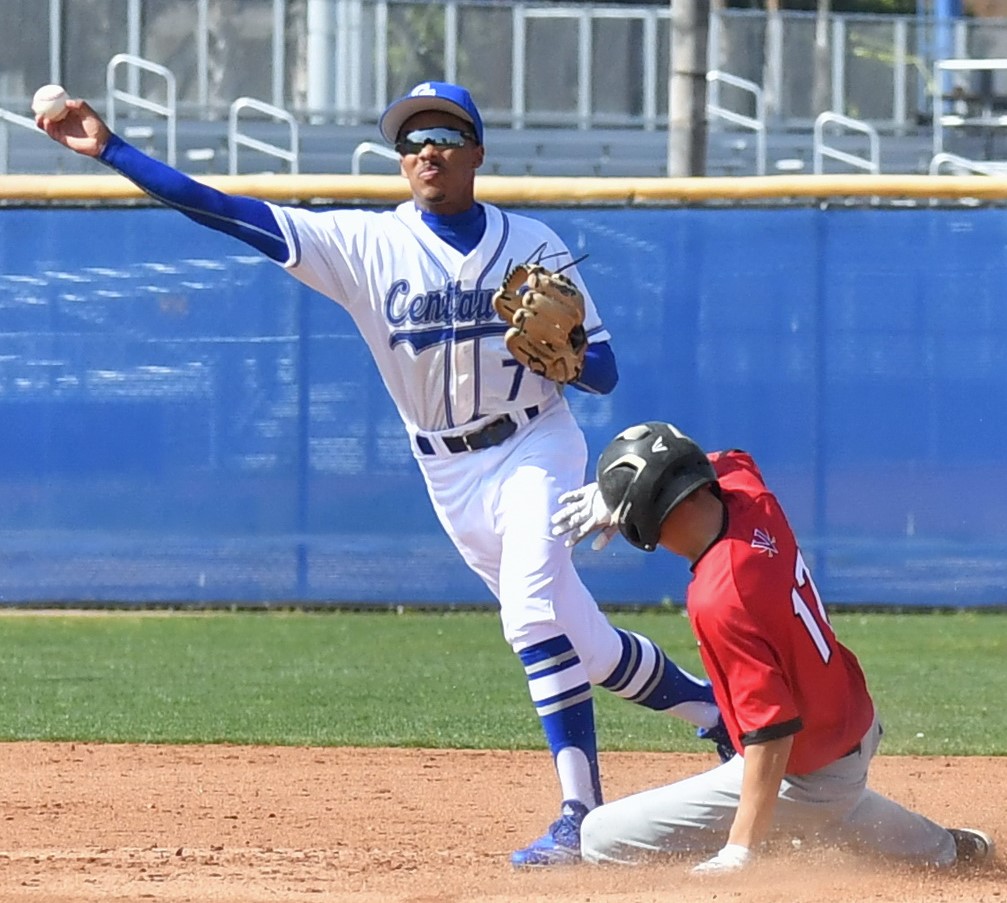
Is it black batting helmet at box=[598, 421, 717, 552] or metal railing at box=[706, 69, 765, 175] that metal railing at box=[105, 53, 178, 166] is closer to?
metal railing at box=[706, 69, 765, 175]

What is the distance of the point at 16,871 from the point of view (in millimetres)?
4000

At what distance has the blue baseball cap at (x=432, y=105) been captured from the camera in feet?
14.2

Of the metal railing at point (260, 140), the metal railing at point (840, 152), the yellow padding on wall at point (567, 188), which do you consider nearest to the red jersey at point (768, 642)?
the yellow padding on wall at point (567, 188)

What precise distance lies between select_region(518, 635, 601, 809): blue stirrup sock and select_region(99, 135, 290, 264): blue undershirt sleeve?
3.61 feet

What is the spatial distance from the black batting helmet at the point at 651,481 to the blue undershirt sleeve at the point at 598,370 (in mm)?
848

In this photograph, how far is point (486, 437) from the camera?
435 centimetres

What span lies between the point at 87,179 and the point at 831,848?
21.0 feet

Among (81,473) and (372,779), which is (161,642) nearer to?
(81,473)

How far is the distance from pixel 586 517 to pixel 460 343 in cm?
82

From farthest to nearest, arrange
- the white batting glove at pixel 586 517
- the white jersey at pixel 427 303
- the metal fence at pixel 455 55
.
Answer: the metal fence at pixel 455 55
the white jersey at pixel 427 303
the white batting glove at pixel 586 517

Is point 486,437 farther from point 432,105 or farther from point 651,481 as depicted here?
point 651,481

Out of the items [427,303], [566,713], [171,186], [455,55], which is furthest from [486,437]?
[455,55]

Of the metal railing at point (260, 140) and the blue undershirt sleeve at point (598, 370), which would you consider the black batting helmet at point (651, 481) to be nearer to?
the blue undershirt sleeve at point (598, 370)

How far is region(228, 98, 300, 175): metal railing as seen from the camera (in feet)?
43.4
